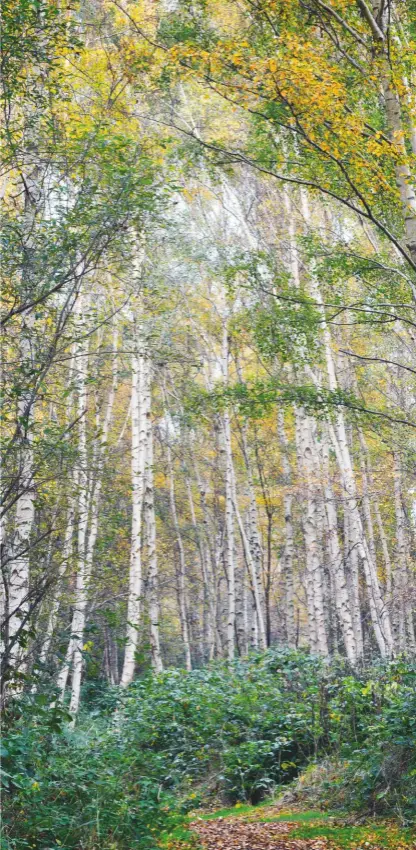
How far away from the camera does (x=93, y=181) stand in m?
5.78

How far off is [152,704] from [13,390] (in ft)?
21.6

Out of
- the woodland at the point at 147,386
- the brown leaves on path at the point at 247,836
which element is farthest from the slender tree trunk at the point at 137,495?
the brown leaves on path at the point at 247,836

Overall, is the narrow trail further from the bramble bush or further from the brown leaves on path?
the bramble bush

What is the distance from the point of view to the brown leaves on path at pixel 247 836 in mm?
5863

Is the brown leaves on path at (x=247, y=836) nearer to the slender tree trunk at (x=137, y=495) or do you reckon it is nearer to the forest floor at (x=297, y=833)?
the forest floor at (x=297, y=833)

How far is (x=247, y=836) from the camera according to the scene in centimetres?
626

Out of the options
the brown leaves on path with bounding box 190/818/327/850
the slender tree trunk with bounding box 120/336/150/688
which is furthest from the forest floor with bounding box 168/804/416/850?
the slender tree trunk with bounding box 120/336/150/688

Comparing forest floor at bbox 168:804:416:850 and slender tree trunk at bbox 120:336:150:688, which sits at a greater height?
slender tree trunk at bbox 120:336:150:688

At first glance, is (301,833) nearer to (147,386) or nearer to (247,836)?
(247,836)

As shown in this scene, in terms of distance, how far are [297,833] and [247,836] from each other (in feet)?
1.41

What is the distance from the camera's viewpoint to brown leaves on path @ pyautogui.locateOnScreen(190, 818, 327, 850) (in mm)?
5863

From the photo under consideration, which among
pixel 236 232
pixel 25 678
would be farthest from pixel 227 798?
pixel 236 232

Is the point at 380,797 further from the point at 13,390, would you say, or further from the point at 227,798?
the point at 13,390

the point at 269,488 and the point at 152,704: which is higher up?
the point at 269,488
